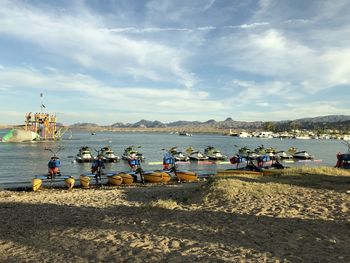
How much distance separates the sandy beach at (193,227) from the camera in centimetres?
903

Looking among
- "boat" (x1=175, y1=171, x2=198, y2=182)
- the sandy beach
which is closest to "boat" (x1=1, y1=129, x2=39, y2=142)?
"boat" (x1=175, y1=171, x2=198, y2=182)

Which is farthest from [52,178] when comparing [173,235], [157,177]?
[173,235]

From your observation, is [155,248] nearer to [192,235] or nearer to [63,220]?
[192,235]

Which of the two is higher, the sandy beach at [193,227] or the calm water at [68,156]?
the sandy beach at [193,227]

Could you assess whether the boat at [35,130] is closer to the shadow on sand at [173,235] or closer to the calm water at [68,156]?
the calm water at [68,156]

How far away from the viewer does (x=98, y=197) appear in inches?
739

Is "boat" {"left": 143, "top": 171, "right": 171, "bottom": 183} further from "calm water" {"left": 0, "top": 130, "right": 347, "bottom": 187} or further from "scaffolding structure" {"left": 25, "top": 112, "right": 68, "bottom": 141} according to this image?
"scaffolding structure" {"left": 25, "top": 112, "right": 68, "bottom": 141}

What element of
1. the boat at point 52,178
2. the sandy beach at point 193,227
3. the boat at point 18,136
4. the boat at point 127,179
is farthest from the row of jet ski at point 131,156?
the boat at point 18,136

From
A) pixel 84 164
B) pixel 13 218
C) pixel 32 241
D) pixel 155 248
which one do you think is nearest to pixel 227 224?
pixel 155 248

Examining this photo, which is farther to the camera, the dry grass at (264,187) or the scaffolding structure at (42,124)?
the scaffolding structure at (42,124)

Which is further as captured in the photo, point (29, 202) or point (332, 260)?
point (29, 202)

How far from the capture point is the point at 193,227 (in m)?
11.4

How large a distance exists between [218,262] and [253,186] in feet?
31.4

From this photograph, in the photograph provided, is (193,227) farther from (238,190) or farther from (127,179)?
(127,179)
